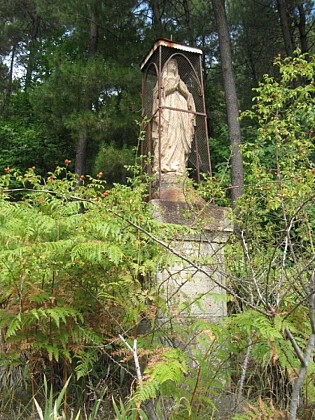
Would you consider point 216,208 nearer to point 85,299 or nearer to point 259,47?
Answer: point 85,299

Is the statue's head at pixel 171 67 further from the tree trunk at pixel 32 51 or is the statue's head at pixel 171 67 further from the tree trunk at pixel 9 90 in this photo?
the tree trunk at pixel 9 90

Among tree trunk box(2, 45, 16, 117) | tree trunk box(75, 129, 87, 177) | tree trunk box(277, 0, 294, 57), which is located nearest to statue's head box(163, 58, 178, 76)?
tree trunk box(75, 129, 87, 177)

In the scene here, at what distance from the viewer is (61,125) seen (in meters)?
10.8

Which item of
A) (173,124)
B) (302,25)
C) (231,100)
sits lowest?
(173,124)

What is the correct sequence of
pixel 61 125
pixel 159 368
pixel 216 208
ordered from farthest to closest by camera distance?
1. pixel 61 125
2. pixel 216 208
3. pixel 159 368

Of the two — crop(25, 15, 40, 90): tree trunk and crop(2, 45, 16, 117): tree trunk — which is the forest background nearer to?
crop(25, 15, 40, 90): tree trunk

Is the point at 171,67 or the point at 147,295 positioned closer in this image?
the point at 147,295

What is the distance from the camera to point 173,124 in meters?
4.70

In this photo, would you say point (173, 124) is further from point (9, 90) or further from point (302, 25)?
point (9, 90)

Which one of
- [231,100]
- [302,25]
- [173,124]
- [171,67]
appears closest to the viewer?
[173,124]

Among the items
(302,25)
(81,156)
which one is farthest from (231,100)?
(302,25)

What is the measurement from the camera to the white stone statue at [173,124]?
4586 millimetres

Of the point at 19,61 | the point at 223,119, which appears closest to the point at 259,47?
the point at 223,119

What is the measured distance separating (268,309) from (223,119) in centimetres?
1199
